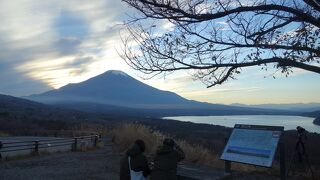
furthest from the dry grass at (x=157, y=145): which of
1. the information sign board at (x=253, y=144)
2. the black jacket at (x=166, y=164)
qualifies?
the black jacket at (x=166, y=164)

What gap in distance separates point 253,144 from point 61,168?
8.01m

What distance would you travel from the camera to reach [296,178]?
12555mm

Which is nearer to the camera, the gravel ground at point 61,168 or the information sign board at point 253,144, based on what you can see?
the information sign board at point 253,144

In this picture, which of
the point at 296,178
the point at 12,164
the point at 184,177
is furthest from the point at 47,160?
the point at 296,178

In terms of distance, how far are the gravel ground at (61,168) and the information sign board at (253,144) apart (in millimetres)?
4205

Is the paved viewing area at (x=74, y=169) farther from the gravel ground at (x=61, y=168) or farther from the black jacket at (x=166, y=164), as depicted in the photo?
the black jacket at (x=166, y=164)

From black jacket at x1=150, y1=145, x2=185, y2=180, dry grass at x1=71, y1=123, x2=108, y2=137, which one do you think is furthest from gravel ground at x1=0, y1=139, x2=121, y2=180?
dry grass at x1=71, y1=123, x2=108, y2=137

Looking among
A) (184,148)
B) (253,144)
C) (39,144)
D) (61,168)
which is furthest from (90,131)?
(253,144)

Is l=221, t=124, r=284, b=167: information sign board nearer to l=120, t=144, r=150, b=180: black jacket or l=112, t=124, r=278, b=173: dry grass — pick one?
l=120, t=144, r=150, b=180: black jacket

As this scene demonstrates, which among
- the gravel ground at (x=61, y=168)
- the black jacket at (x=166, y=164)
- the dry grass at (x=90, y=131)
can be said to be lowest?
the gravel ground at (x=61, y=168)

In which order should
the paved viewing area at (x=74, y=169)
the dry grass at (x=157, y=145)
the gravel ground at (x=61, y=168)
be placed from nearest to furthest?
the paved viewing area at (x=74, y=169) → the gravel ground at (x=61, y=168) → the dry grass at (x=157, y=145)

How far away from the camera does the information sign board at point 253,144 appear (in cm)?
1038

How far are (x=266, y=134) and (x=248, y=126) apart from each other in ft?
2.57

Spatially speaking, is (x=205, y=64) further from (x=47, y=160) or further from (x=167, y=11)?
(x=47, y=160)
